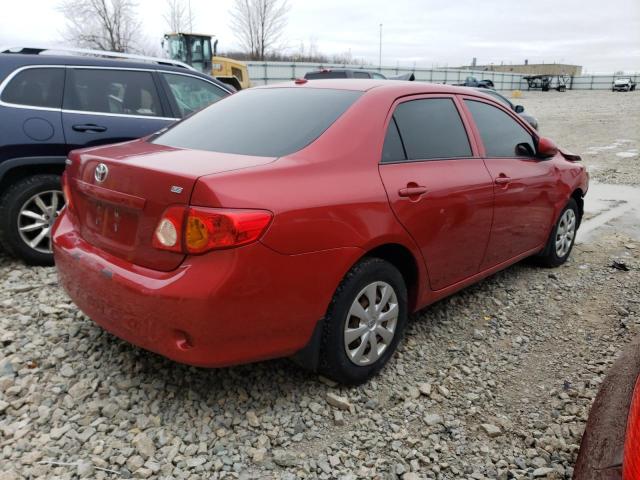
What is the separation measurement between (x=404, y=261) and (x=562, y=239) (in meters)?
2.45

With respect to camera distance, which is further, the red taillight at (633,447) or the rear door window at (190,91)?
the rear door window at (190,91)

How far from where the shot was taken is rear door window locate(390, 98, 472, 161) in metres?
3.14

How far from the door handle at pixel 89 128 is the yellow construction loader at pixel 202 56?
18.7 metres

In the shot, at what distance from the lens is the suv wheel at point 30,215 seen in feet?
13.7

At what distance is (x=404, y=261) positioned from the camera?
122 inches

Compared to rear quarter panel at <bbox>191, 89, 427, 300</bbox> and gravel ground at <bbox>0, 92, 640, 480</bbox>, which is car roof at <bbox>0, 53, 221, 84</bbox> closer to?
gravel ground at <bbox>0, 92, 640, 480</bbox>

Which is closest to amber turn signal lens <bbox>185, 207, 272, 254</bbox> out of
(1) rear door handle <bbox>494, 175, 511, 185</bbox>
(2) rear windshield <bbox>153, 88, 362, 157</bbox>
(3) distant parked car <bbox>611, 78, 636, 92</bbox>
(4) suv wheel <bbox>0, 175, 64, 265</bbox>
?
(2) rear windshield <bbox>153, 88, 362, 157</bbox>

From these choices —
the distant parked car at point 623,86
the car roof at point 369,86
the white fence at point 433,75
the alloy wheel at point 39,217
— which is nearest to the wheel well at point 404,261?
the car roof at point 369,86

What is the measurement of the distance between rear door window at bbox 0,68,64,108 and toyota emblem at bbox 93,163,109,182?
6.78ft

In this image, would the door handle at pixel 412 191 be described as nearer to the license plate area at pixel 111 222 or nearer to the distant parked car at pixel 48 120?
the license plate area at pixel 111 222

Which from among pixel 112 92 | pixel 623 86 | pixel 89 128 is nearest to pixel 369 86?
pixel 89 128

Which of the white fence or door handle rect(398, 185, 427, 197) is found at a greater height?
the white fence

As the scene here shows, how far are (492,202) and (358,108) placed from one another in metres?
1.23

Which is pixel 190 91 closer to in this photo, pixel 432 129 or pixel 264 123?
pixel 264 123
